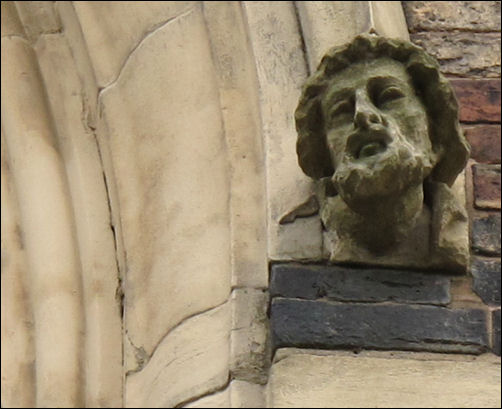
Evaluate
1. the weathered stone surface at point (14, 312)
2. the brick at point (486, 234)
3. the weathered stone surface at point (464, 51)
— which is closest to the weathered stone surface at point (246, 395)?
the brick at point (486, 234)

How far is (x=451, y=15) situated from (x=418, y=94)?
510mm

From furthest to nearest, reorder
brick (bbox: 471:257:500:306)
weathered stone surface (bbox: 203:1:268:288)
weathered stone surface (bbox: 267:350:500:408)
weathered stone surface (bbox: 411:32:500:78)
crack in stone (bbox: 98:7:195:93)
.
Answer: crack in stone (bbox: 98:7:195:93), weathered stone surface (bbox: 411:32:500:78), weathered stone surface (bbox: 203:1:268:288), brick (bbox: 471:257:500:306), weathered stone surface (bbox: 267:350:500:408)

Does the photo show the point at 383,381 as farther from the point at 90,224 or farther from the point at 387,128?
the point at 90,224

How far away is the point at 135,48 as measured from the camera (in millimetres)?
4340

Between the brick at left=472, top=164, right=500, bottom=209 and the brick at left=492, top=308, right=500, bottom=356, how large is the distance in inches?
9.8

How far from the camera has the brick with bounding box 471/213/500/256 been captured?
3789 millimetres

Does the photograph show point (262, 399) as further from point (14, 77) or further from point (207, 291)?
point (14, 77)

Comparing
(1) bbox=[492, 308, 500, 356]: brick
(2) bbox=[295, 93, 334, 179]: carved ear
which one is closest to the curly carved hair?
(2) bbox=[295, 93, 334, 179]: carved ear

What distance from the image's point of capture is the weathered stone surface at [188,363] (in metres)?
3.73

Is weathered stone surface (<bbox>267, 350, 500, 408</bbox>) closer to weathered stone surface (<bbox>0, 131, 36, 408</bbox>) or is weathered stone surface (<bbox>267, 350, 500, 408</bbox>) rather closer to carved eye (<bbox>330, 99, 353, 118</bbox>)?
carved eye (<bbox>330, 99, 353, 118</bbox>)

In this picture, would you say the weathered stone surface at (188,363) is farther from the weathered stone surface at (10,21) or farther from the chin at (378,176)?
the weathered stone surface at (10,21)

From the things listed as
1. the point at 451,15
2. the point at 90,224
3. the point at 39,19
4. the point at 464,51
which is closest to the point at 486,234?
the point at 464,51

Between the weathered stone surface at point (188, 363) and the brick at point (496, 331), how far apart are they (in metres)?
0.43

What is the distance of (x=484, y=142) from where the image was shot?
13.1 feet
